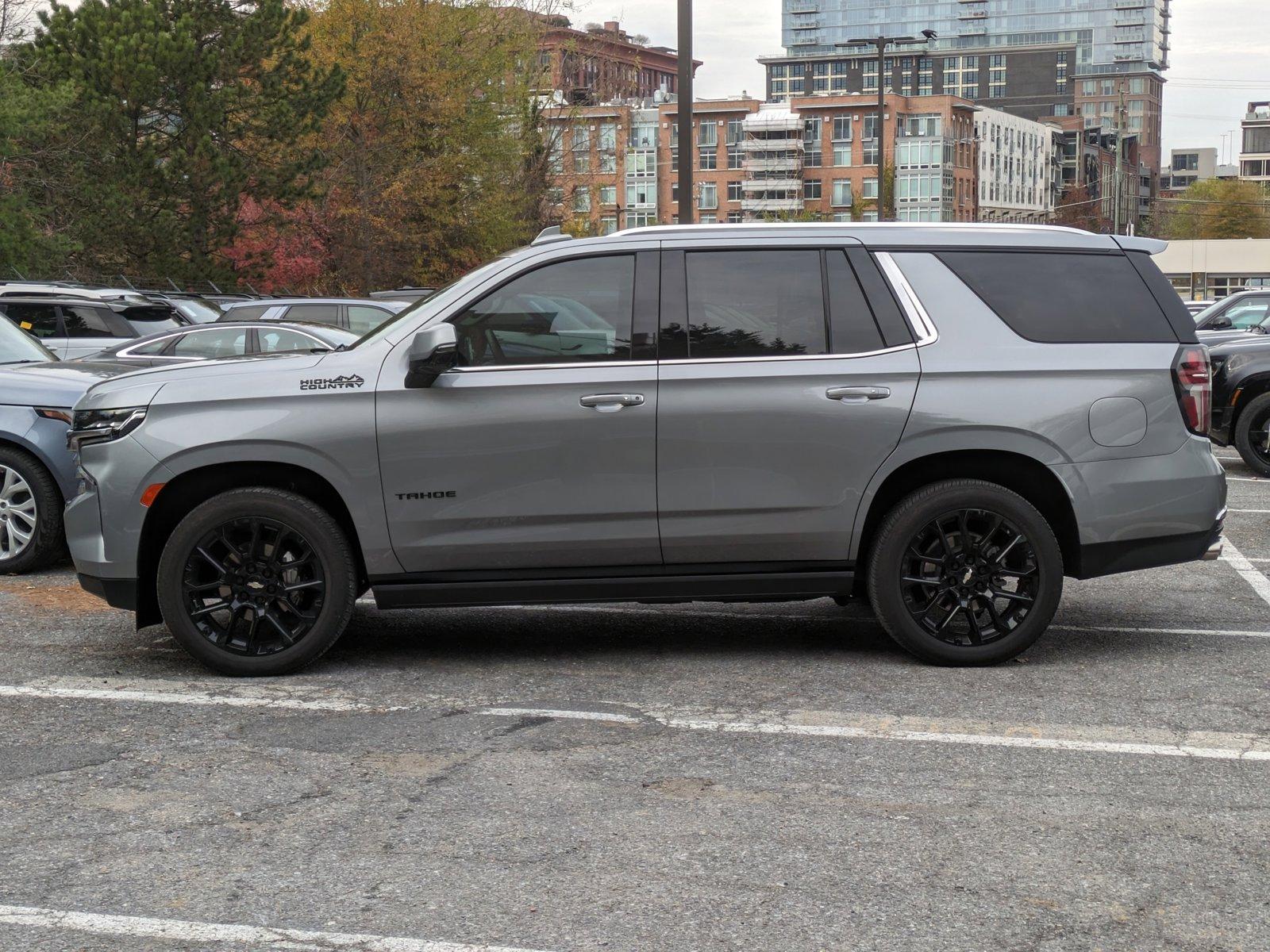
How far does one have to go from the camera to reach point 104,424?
671 centimetres

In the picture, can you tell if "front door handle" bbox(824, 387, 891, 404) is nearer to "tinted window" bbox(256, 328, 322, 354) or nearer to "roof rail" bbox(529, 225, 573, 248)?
"roof rail" bbox(529, 225, 573, 248)

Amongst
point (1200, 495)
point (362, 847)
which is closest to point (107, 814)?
point (362, 847)

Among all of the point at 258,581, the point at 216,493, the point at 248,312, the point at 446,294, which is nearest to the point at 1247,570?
the point at 446,294

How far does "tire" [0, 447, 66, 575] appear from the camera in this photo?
9297mm

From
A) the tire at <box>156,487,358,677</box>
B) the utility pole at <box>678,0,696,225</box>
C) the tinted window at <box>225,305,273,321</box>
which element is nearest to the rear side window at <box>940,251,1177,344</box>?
the tire at <box>156,487,358,677</box>

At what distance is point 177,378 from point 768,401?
249 centimetres

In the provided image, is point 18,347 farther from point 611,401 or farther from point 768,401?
point 768,401

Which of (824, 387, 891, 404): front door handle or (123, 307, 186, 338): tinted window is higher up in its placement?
(824, 387, 891, 404): front door handle

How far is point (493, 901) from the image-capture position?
4.14m

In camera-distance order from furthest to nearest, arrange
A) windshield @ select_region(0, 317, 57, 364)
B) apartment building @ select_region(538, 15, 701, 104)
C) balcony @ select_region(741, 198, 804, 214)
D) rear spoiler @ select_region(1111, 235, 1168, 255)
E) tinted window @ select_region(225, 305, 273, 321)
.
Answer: balcony @ select_region(741, 198, 804, 214) < apartment building @ select_region(538, 15, 701, 104) < tinted window @ select_region(225, 305, 273, 321) < windshield @ select_region(0, 317, 57, 364) < rear spoiler @ select_region(1111, 235, 1168, 255)

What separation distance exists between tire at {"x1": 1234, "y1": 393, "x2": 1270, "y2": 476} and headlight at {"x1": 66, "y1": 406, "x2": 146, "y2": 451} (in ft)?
35.7

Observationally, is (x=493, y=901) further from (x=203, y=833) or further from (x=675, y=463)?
(x=675, y=463)

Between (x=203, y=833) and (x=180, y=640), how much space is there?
2.11 meters

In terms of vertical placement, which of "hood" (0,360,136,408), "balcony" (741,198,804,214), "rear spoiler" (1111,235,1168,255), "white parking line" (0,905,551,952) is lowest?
"balcony" (741,198,804,214)
